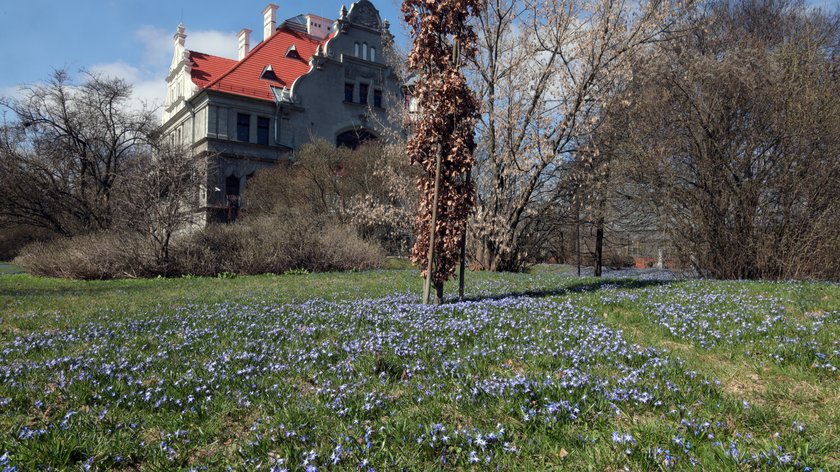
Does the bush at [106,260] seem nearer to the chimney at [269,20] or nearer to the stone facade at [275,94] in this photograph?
the stone facade at [275,94]

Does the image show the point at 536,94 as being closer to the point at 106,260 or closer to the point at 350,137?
the point at 106,260

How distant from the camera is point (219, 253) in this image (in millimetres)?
17906

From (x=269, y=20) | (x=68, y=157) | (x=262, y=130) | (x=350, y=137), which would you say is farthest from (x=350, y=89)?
(x=68, y=157)

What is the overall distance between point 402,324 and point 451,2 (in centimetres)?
498

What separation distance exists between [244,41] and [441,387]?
51.4 m

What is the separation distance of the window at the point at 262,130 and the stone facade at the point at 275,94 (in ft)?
0.25

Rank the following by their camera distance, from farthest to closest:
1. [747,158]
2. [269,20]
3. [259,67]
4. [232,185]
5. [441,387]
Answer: [269,20]
[259,67]
[232,185]
[747,158]
[441,387]

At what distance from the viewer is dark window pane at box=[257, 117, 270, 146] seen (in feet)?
132

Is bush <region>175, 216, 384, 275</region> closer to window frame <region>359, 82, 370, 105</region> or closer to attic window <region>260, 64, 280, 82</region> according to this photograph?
attic window <region>260, 64, 280, 82</region>

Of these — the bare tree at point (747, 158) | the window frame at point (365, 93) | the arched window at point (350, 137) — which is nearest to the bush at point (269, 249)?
the bare tree at point (747, 158)

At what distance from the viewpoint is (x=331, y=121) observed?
142 ft

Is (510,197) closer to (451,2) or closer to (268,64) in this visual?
(451,2)

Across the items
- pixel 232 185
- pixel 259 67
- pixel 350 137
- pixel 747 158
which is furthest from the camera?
pixel 350 137

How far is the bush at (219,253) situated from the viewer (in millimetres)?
16969
